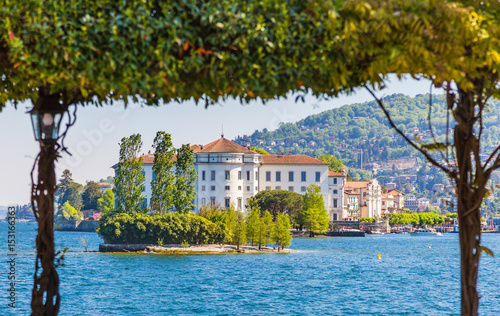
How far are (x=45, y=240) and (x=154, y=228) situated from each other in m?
39.8

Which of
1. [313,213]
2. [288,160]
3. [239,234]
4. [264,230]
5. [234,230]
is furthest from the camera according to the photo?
[288,160]

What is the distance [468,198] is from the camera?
4234 millimetres

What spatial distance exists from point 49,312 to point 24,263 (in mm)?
42417

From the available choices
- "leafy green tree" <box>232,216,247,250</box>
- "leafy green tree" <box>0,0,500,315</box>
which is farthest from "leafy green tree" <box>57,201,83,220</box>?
"leafy green tree" <box>0,0,500,315</box>

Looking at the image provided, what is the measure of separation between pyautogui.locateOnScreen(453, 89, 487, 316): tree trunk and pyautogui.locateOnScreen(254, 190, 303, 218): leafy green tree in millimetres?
69010

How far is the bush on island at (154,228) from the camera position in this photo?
43406mm

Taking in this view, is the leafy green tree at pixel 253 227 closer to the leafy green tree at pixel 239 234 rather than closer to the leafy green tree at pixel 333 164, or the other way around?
the leafy green tree at pixel 239 234

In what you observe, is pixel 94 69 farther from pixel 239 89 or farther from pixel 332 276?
pixel 332 276

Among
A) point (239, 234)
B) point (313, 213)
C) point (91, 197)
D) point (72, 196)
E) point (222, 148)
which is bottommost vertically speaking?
point (239, 234)

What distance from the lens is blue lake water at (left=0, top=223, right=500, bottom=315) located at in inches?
985

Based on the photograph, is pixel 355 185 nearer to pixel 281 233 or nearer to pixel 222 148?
pixel 222 148

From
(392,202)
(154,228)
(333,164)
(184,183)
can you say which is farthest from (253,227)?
(392,202)

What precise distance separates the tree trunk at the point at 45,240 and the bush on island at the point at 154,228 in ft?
128

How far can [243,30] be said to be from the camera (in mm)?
3652
